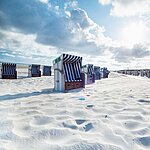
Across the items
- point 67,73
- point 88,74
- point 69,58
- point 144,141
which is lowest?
point 144,141

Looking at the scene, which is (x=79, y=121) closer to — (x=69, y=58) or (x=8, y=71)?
(x=69, y=58)

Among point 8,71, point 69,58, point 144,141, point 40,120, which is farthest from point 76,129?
point 8,71

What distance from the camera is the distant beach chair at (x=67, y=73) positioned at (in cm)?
700

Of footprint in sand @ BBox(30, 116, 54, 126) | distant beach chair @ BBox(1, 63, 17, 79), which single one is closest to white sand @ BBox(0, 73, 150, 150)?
footprint in sand @ BBox(30, 116, 54, 126)

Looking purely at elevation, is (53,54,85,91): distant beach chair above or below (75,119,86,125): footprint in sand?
above

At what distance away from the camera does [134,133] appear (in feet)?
7.44

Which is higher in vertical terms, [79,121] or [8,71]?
[8,71]

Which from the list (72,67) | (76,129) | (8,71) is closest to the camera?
(76,129)

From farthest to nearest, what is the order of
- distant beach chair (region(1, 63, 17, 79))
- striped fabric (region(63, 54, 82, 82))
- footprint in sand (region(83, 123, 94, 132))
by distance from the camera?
distant beach chair (region(1, 63, 17, 79)), striped fabric (region(63, 54, 82, 82)), footprint in sand (region(83, 123, 94, 132))

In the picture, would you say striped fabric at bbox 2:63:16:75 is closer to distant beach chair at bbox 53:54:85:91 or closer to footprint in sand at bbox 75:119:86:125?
distant beach chair at bbox 53:54:85:91

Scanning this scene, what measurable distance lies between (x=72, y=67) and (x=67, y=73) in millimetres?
656

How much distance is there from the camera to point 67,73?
734 cm

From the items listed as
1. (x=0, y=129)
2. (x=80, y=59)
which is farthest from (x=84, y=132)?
(x=80, y=59)

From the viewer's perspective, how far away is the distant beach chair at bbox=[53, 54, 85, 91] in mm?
7000
